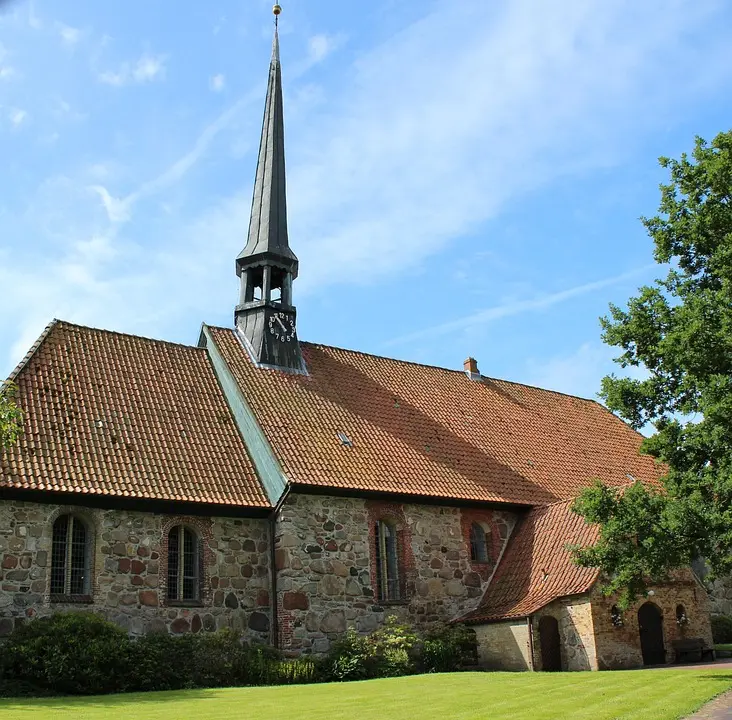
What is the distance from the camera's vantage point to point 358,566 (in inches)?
770

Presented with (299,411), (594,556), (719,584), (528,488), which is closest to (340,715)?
(594,556)

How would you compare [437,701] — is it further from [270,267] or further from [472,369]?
[472,369]

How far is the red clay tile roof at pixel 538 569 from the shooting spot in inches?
756

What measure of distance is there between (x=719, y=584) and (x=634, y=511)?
11400mm

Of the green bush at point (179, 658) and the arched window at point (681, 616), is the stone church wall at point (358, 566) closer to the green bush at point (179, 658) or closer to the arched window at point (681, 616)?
the green bush at point (179, 658)

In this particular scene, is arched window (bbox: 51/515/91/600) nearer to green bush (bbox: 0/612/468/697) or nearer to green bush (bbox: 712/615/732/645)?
green bush (bbox: 0/612/468/697)

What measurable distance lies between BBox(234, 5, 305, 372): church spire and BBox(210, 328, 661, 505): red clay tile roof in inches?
20.8

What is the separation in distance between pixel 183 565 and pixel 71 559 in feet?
7.42

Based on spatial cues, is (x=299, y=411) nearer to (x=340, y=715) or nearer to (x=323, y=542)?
(x=323, y=542)

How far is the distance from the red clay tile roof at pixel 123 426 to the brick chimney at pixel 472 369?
9022mm

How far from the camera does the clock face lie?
77.9ft

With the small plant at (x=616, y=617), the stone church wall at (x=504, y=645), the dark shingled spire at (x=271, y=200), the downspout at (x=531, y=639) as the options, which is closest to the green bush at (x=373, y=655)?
the stone church wall at (x=504, y=645)

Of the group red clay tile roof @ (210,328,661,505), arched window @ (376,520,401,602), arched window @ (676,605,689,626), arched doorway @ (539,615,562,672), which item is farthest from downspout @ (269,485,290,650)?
arched window @ (676,605,689,626)

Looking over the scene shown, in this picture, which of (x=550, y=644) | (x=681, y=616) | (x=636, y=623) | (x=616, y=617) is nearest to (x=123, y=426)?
(x=550, y=644)
